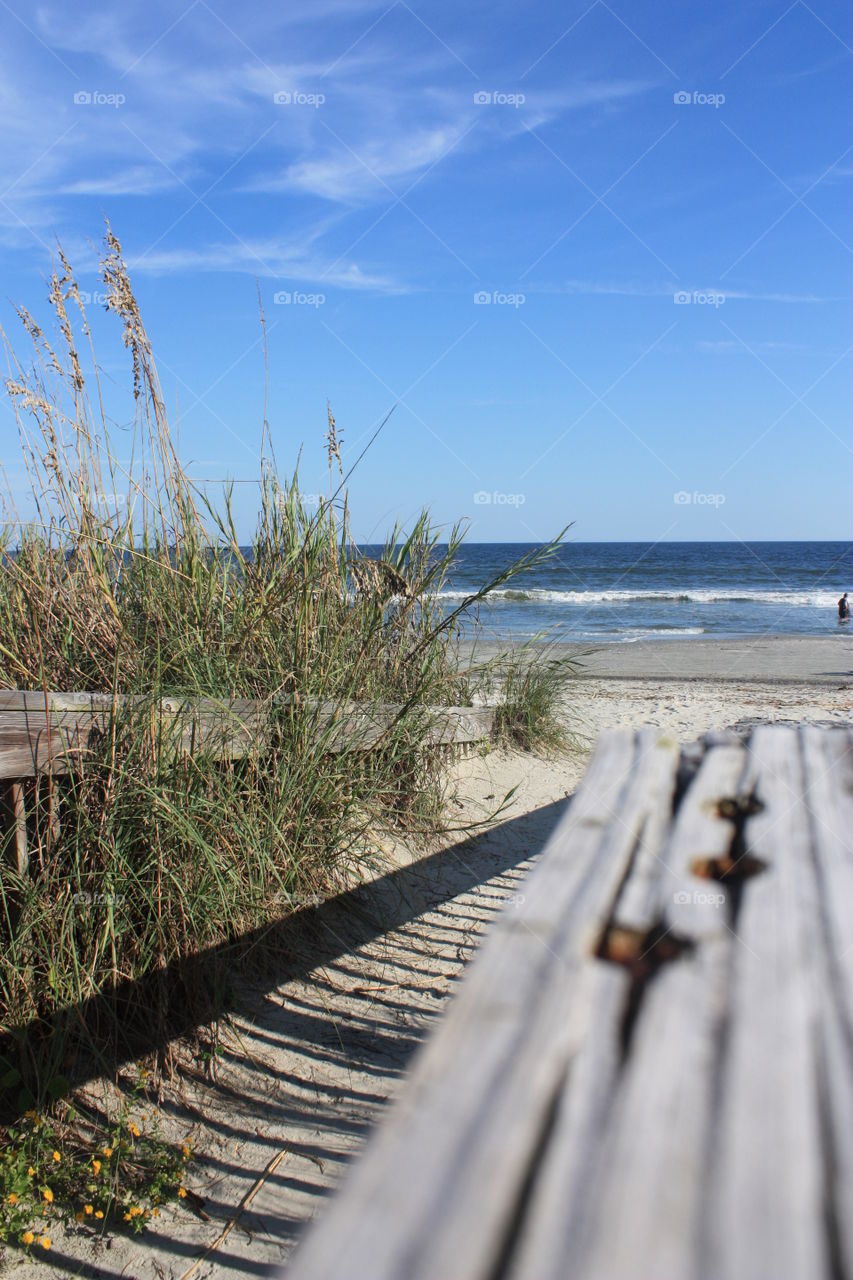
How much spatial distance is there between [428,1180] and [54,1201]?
220 centimetres

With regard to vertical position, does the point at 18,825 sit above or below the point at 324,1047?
above

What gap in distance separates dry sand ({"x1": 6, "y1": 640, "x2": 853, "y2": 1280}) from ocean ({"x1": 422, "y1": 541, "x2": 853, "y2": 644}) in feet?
5.36

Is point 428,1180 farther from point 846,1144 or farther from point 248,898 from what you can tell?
point 248,898

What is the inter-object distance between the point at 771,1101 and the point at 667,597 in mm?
31380

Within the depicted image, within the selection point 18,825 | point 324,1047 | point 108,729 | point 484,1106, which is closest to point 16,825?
point 18,825

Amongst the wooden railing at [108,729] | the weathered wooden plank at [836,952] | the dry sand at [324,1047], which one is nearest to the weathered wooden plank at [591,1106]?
the weathered wooden plank at [836,952]

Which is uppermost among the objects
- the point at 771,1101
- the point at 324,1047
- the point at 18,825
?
the point at 771,1101

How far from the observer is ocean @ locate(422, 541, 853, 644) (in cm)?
2075

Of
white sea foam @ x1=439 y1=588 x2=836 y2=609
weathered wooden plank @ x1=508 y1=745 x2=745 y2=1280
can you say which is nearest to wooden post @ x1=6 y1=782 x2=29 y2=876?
weathered wooden plank @ x1=508 y1=745 x2=745 y2=1280

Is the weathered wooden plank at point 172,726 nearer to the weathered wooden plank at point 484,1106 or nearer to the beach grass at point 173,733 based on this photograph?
the beach grass at point 173,733

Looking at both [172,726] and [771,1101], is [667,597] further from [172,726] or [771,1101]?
[771,1101]

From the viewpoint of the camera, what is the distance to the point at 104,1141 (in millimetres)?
2461

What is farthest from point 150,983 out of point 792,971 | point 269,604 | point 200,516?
point 792,971

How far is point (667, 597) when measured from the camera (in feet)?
102
